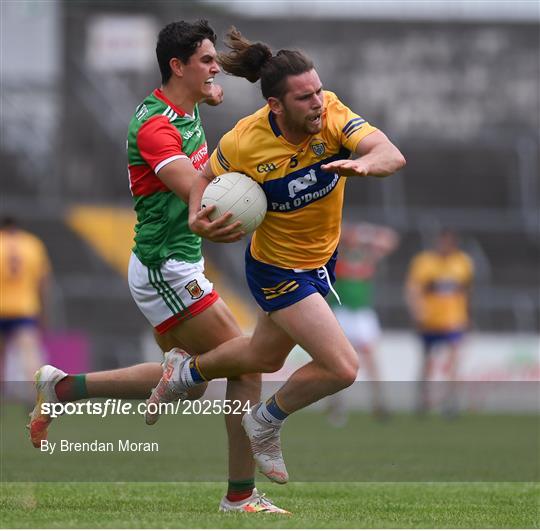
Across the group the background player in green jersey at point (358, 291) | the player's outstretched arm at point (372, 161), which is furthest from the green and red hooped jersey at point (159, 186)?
the background player in green jersey at point (358, 291)

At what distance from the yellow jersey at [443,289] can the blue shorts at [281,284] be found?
11.0m

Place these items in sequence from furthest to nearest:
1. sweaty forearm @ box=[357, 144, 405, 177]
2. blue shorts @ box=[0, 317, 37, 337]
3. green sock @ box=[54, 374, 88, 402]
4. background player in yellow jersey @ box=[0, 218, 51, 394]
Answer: blue shorts @ box=[0, 317, 37, 337], background player in yellow jersey @ box=[0, 218, 51, 394], green sock @ box=[54, 374, 88, 402], sweaty forearm @ box=[357, 144, 405, 177]

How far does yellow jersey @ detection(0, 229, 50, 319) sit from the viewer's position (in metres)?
15.2

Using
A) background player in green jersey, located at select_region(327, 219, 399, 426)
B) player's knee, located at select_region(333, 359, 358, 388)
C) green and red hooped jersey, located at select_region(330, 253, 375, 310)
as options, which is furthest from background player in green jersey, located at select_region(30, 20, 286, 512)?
green and red hooped jersey, located at select_region(330, 253, 375, 310)

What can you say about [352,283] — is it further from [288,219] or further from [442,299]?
[288,219]

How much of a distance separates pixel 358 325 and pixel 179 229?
9351mm

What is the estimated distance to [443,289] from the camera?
58.4ft

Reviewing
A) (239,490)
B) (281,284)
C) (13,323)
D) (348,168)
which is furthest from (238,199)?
(13,323)

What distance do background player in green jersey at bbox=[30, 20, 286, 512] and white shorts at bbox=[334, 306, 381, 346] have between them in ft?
29.7

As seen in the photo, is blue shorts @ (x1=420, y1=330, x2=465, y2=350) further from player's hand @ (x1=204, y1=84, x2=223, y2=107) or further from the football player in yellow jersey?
the football player in yellow jersey

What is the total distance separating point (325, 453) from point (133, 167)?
4.02 meters

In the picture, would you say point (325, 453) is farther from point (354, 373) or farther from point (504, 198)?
point (504, 198)

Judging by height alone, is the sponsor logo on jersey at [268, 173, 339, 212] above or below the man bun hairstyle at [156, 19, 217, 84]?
below

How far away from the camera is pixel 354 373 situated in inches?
254
